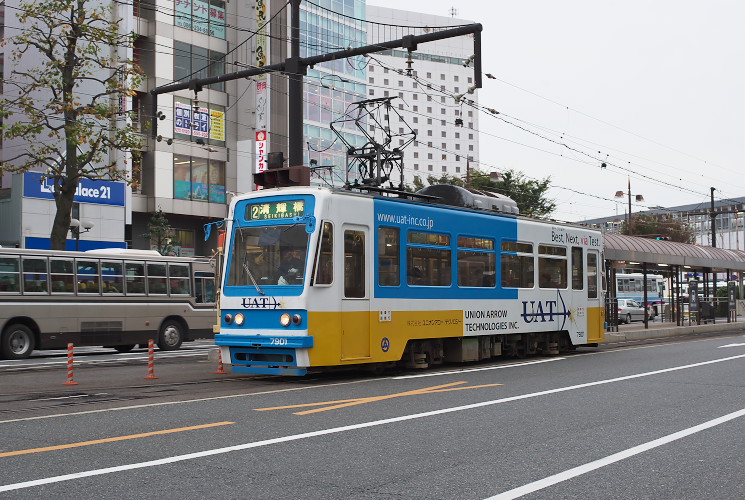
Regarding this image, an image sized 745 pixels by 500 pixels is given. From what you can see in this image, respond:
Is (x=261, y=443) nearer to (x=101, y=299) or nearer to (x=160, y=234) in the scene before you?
(x=101, y=299)

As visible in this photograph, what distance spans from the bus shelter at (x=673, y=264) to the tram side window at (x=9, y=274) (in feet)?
56.5

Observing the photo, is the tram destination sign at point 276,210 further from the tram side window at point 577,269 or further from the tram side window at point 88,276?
the tram side window at point 88,276

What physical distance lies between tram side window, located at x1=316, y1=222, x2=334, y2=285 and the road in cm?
166

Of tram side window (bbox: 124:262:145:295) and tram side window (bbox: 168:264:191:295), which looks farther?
tram side window (bbox: 168:264:191:295)

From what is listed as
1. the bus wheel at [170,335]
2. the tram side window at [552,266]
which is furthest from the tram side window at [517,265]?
the bus wheel at [170,335]

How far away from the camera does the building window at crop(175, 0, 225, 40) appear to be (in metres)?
44.8

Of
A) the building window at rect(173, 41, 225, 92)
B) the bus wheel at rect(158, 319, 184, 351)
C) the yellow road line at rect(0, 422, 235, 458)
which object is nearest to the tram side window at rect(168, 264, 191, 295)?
the bus wheel at rect(158, 319, 184, 351)

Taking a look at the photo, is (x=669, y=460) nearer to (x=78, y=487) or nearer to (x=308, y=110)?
(x=78, y=487)

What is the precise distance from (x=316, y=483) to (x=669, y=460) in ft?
10.0

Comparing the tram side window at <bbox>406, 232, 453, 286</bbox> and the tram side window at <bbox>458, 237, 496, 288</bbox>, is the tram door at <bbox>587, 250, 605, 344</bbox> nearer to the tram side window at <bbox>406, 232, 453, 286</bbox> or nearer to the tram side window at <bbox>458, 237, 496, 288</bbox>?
the tram side window at <bbox>458, 237, 496, 288</bbox>

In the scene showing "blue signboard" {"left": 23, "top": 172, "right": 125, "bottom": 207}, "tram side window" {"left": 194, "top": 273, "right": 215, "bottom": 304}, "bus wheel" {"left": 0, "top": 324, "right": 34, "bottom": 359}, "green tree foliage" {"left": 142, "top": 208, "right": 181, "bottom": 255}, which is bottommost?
"bus wheel" {"left": 0, "top": 324, "right": 34, "bottom": 359}

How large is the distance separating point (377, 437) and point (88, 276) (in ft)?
53.7

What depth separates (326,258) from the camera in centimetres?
1348

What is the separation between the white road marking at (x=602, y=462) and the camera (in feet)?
19.7
